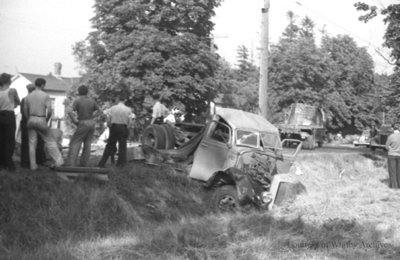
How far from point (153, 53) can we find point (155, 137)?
37.6 feet

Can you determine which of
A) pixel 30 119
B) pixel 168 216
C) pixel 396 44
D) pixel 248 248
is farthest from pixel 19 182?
pixel 396 44

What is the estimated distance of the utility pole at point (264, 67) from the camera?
63.7ft

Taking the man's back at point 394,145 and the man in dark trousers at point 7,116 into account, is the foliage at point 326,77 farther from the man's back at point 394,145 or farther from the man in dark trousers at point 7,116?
the man in dark trousers at point 7,116

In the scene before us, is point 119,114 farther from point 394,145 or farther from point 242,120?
point 394,145

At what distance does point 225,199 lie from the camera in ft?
37.0

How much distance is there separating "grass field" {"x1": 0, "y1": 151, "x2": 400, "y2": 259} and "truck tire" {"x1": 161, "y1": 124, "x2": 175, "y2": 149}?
53.5 inches

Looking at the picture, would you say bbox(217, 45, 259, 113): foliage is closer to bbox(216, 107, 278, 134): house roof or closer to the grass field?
bbox(216, 107, 278, 134): house roof

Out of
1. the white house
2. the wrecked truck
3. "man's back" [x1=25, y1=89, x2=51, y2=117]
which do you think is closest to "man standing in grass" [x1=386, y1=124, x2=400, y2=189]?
the wrecked truck

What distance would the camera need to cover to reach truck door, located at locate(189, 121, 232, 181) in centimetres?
1280

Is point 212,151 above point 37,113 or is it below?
below

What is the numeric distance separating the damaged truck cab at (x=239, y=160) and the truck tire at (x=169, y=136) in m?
1.53

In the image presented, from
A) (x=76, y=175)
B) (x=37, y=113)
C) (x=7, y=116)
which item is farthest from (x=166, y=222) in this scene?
(x=7, y=116)

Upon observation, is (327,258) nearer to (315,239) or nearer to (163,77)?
(315,239)

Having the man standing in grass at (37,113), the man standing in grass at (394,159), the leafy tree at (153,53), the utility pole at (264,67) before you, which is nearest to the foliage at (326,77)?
the leafy tree at (153,53)
